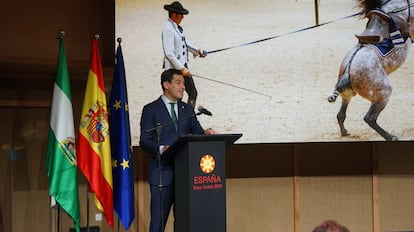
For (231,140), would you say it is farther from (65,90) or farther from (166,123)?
(65,90)

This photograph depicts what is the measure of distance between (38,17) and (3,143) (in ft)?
4.18

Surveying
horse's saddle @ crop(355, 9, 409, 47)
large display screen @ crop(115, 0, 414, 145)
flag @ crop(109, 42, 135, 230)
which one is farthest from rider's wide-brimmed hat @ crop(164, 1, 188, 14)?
horse's saddle @ crop(355, 9, 409, 47)

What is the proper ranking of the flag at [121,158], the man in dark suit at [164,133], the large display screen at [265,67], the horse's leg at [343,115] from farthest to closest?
1. the horse's leg at [343,115]
2. the large display screen at [265,67]
3. the flag at [121,158]
4. the man in dark suit at [164,133]

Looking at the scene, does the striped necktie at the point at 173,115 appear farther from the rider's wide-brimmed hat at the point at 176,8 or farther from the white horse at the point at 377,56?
the white horse at the point at 377,56

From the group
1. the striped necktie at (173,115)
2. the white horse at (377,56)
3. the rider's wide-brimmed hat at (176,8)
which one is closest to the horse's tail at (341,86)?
the white horse at (377,56)

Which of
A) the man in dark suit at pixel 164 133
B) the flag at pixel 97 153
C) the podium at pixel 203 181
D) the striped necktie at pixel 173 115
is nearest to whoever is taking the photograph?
the podium at pixel 203 181

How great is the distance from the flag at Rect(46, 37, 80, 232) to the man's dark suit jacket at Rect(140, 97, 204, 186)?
635 millimetres

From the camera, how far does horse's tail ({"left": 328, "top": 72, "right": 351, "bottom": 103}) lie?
564 centimetres

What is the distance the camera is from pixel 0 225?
17.7 ft

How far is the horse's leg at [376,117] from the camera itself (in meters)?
5.68

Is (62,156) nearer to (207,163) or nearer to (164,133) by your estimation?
(164,133)

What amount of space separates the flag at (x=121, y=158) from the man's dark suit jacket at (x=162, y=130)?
314 mm

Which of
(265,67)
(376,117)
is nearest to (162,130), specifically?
(265,67)

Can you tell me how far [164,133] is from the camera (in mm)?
4355
